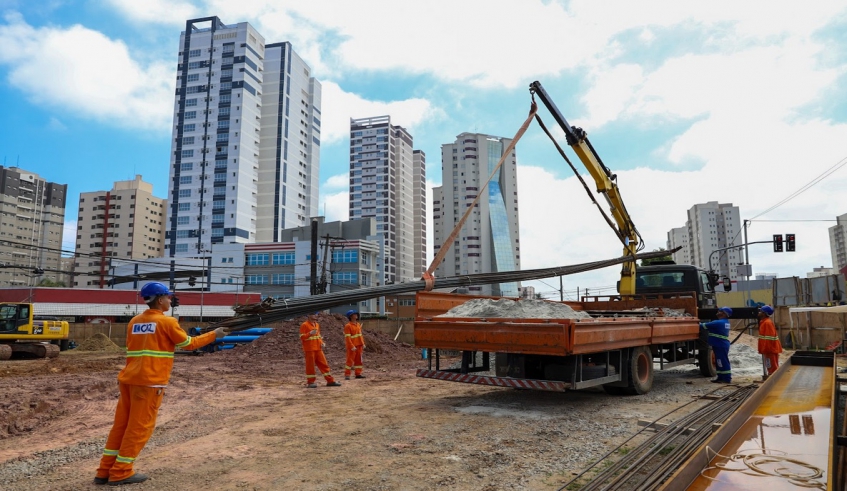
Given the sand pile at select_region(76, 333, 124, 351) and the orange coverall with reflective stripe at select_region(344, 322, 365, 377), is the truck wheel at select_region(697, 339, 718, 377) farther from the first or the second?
the sand pile at select_region(76, 333, 124, 351)

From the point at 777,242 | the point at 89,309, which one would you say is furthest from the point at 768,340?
the point at 89,309

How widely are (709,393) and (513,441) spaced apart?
5.58m

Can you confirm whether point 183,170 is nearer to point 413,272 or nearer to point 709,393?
point 413,272

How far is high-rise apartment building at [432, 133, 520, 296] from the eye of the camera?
340ft

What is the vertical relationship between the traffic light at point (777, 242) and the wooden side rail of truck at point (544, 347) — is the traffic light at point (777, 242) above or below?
above

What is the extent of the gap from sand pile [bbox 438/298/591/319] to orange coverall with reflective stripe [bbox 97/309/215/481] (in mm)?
4586

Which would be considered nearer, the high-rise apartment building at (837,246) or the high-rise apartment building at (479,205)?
the high-rise apartment building at (837,246)

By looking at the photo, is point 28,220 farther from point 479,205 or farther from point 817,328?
point 817,328

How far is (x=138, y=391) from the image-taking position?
4637 millimetres

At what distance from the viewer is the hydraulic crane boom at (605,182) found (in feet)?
38.9

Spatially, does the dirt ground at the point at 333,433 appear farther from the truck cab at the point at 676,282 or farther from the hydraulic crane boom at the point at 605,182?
the hydraulic crane boom at the point at 605,182

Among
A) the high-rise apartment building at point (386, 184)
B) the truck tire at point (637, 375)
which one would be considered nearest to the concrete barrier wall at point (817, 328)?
the truck tire at point (637, 375)

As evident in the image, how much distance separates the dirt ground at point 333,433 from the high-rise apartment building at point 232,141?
72488mm

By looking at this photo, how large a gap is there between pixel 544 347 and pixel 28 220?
13106 cm
